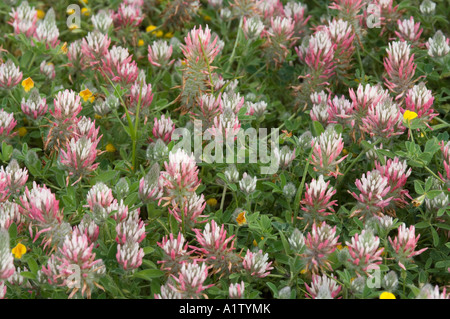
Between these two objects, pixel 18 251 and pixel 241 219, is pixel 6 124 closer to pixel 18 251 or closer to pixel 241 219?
pixel 18 251

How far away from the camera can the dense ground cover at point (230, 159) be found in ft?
8.58

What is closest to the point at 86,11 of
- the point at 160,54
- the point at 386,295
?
the point at 160,54

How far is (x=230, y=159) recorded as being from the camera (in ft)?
10.0

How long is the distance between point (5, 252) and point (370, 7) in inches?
101

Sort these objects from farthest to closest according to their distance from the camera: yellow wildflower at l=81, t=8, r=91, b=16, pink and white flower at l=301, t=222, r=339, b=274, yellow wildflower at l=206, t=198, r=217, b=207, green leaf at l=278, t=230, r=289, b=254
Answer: yellow wildflower at l=81, t=8, r=91, b=16 → yellow wildflower at l=206, t=198, r=217, b=207 → green leaf at l=278, t=230, r=289, b=254 → pink and white flower at l=301, t=222, r=339, b=274

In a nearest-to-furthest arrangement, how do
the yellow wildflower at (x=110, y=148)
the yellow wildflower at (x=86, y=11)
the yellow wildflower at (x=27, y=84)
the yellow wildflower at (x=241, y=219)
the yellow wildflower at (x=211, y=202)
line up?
the yellow wildflower at (x=241, y=219) < the yellow wildflower at (x=211, y=202) < the yellow wildflower at (x=110, y=148) < the yellow wildflower at (x=27, y=84) < the yellow wildflower at (x=86, y=11)

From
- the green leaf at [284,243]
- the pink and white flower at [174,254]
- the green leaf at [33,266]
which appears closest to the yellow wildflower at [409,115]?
the green leaf at [284,243]

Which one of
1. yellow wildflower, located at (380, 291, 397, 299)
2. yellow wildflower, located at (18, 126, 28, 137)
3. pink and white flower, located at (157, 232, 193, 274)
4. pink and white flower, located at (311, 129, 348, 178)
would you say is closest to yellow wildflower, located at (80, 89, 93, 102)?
yellow wildflower, located at (18, 126, 28, 137)

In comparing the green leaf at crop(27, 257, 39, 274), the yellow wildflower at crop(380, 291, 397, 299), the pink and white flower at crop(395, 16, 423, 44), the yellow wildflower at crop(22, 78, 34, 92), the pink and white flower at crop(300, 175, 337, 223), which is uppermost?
the pink and white flower at crop(395, 16, 423, 44)

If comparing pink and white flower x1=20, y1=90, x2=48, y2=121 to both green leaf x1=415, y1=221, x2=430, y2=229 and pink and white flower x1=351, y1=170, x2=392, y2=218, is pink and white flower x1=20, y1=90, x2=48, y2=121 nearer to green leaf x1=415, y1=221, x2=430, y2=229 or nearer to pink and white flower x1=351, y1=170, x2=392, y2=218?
pink and white flower x1=351, y1=170, x2=392, y2=218

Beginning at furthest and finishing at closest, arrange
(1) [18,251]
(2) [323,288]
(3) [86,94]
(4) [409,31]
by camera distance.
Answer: (4) [409,31], (3) [86,94], (1) [18,251], (2) [323,288]

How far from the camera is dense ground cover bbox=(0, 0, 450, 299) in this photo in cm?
262

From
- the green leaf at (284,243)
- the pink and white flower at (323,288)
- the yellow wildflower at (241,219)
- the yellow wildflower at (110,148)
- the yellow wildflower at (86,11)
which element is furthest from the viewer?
the yellow wildflower at (86,11)

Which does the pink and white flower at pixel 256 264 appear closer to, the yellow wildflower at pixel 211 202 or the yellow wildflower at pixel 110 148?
the yellow wildflower at pixel 211 202
